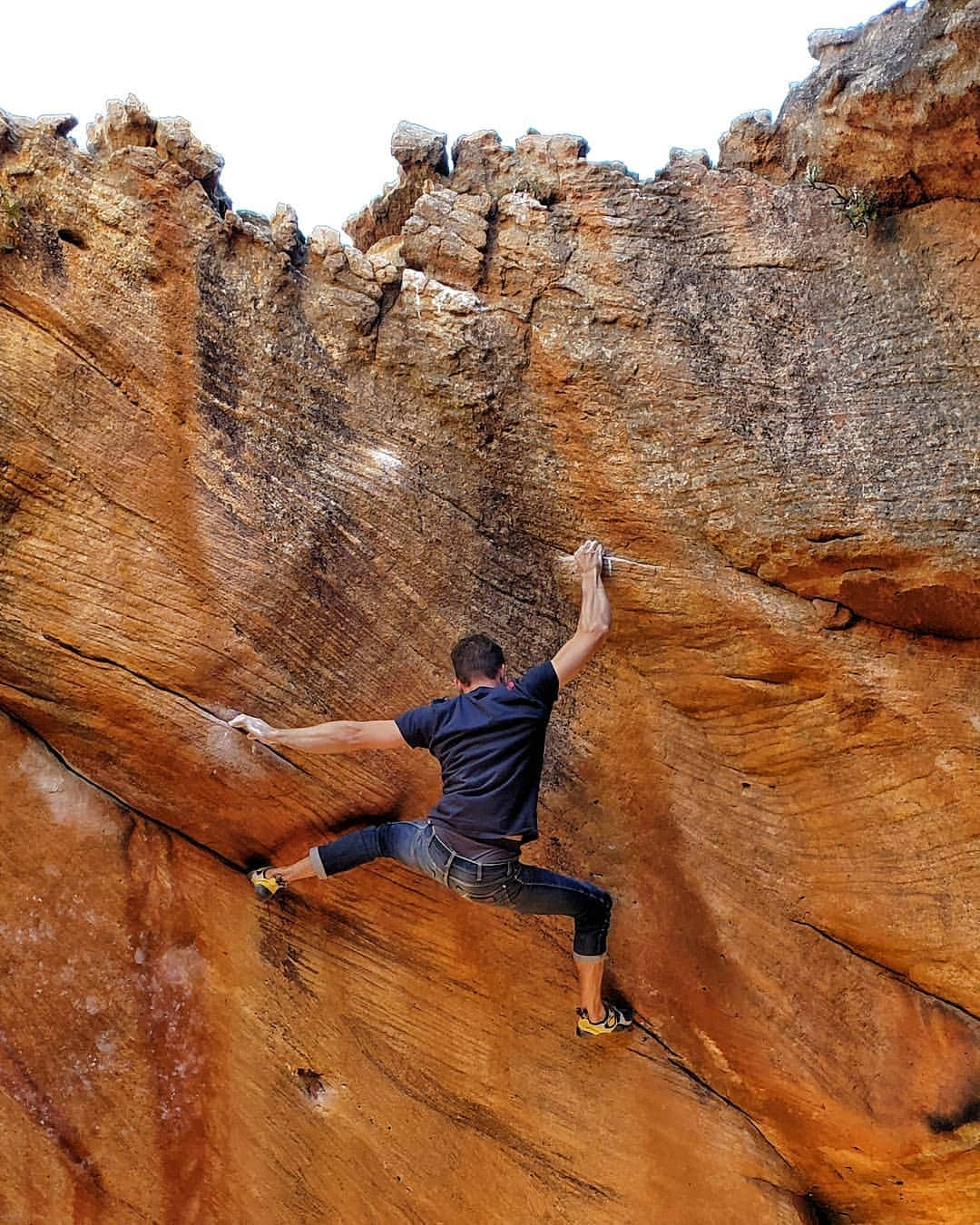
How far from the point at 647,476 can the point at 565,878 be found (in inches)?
77.7

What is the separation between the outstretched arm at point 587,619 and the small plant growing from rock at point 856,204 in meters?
2.13

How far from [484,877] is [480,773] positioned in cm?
44

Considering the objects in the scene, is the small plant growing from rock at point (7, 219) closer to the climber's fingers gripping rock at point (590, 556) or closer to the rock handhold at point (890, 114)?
the climber's fingers gripping rock at point (590, 556)

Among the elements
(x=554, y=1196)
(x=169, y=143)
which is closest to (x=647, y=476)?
(x=169, y=143)

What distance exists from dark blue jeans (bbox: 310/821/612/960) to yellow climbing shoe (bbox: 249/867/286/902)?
48 cm

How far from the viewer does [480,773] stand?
193 inches

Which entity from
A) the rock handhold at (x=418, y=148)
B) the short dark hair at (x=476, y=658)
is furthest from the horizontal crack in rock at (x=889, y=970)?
the rock handhold at (x=418, y=148)

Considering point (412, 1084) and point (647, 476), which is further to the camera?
point (412, 1084)

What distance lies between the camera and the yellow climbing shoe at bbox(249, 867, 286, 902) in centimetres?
568

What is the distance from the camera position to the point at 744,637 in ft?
18.7

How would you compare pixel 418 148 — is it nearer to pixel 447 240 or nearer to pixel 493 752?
pixel 447 240

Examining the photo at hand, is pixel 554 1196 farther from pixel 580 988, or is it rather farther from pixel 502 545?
pixel 502 545

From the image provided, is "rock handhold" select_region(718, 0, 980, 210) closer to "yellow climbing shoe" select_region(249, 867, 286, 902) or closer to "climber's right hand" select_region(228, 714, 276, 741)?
"climber's right hand" select_region(228, 714, 276, 741)

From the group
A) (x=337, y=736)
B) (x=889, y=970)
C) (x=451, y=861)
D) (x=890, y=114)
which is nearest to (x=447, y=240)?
(x=890, y=114)
